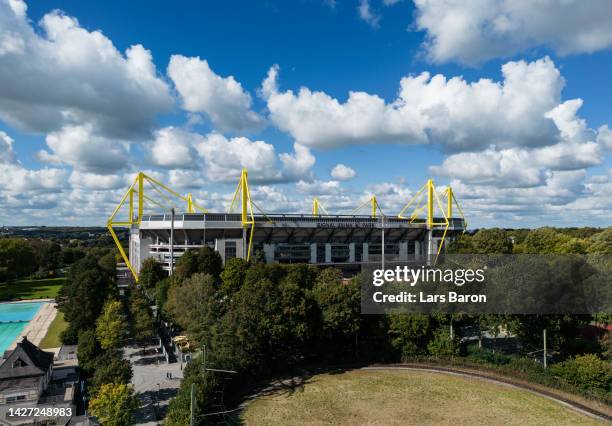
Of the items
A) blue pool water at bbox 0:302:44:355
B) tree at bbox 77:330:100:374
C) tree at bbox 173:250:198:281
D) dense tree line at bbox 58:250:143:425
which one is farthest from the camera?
tree at bbox 173:250:198:281

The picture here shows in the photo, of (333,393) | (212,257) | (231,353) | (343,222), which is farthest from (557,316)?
(343,222)

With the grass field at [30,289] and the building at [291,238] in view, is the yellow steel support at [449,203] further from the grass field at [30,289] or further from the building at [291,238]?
the grass field at [30,289]

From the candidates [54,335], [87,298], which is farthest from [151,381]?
[54,335]

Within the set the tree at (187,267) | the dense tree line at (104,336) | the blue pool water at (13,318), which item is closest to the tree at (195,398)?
the dense tree line at (104,336)

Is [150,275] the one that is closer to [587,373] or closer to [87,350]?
[87,350]

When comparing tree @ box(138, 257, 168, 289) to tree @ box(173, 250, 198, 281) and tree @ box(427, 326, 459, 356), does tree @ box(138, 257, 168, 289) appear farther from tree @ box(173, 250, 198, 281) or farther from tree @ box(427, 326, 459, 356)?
tree @ box(427, 326, 459, 356)

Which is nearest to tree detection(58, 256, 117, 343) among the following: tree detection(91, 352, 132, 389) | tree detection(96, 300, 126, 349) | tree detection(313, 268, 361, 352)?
tree detection(96, 300, 126, 349)
